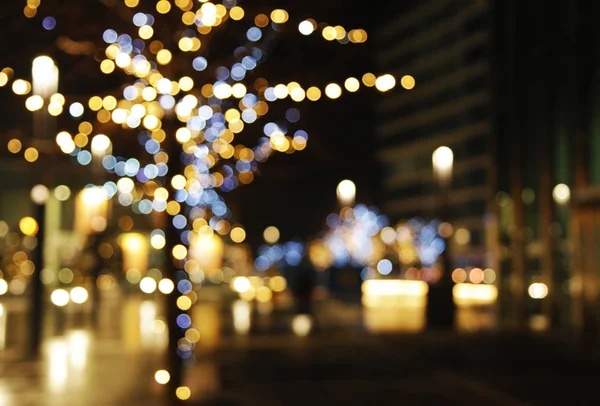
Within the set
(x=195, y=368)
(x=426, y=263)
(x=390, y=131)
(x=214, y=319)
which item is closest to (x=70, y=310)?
(x=214, y=319)

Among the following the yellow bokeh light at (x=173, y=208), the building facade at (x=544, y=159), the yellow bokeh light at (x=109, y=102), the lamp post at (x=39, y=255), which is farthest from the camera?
the building facade at (x=544, y=159)

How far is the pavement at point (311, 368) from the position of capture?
1131 centimetres

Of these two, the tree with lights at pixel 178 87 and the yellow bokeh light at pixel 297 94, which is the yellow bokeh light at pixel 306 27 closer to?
the tree with lights at pixel 178 87

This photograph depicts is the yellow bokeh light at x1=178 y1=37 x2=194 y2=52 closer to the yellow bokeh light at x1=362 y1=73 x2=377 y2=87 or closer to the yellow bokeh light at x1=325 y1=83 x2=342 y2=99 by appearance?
the yellow bokeh light at x1=325 y1=83 x2=342 y2=99

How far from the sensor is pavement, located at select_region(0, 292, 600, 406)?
11.3 m

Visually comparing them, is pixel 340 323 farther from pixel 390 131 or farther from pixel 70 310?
pixel 390 131

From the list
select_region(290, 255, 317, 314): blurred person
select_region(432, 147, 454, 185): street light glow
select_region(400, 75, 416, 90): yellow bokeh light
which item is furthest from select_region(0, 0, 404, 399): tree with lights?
select_region(290, 255, 317, 314): blurred person

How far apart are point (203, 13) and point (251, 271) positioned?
3832cm

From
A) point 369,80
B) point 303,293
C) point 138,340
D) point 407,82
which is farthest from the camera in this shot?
point 303,293

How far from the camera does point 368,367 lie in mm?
14242

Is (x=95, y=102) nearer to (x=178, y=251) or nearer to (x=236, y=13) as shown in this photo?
(x=236, y=13)

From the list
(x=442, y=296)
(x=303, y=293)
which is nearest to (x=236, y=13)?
(x=442, y=296)

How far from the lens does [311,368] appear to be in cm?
1409

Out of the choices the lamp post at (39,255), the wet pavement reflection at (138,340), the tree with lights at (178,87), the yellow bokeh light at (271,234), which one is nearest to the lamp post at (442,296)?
the wet pavement reflection at (138,340)
